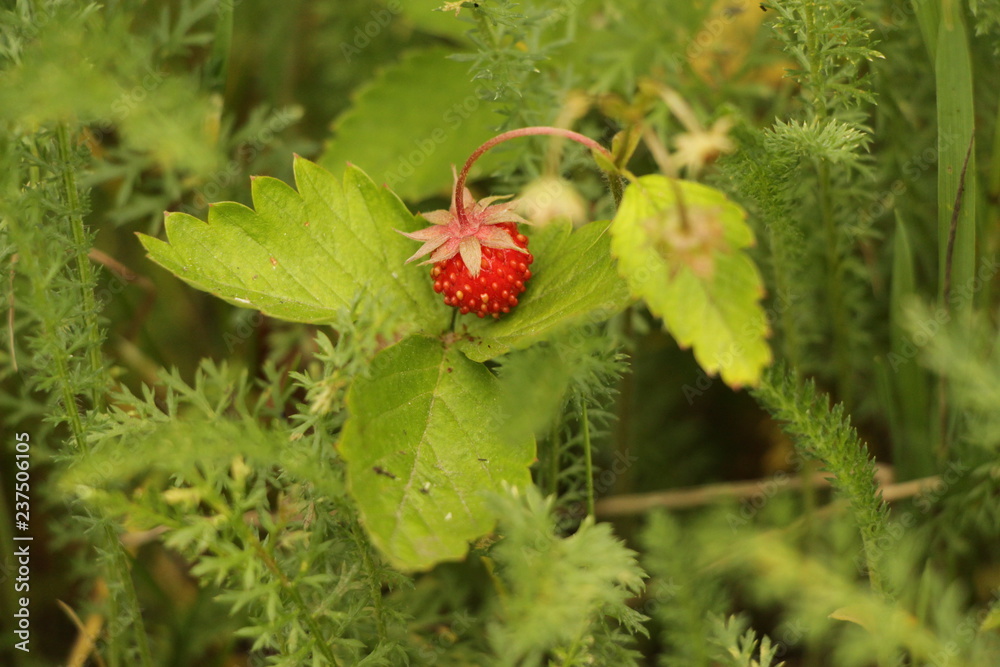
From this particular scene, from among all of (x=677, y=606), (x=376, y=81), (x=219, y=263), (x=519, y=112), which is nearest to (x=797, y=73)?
(x=519, y=112)

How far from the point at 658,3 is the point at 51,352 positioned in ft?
4.73

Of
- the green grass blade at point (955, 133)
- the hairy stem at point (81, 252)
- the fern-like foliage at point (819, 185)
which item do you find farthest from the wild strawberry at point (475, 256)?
the green grass blade at point (955, 133)

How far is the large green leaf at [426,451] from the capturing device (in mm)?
1040

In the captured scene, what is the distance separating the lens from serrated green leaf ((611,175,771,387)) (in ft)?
3.16

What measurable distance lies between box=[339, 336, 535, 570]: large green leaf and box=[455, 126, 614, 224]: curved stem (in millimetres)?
207

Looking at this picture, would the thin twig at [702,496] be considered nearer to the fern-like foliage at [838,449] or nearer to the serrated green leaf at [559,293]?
the fern-like foliage at [838,449]

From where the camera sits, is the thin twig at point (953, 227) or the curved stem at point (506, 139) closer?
the curved stem at point (506, 139)

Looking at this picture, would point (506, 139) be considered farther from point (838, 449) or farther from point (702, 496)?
point (702, 496)

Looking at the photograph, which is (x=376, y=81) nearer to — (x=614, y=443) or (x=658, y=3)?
(x=658, y=3)

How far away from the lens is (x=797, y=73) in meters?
1.31

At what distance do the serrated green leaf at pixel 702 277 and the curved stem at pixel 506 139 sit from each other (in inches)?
4.2

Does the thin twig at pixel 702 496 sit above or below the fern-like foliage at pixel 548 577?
below

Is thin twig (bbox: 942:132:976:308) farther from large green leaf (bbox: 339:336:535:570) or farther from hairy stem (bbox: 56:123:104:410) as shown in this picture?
hairy stem (bbox: 56:123:104:410)

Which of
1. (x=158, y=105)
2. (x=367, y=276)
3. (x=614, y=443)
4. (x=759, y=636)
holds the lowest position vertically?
(x=759, y=636)
